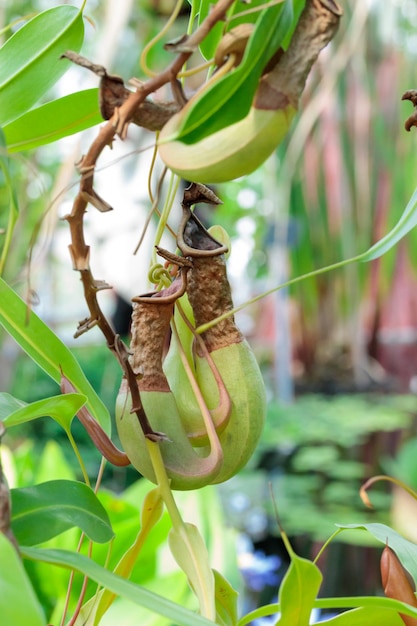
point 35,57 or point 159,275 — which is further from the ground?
point 35,57

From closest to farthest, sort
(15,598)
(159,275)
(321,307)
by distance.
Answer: (15,598) < (159,275) < (321,307)

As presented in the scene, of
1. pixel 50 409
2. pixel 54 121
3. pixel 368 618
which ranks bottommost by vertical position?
pixel 368 618

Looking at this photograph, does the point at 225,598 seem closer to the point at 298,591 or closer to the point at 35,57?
the point at 298,591

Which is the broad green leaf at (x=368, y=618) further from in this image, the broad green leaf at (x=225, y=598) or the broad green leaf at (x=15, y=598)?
the broad green leaf at (x=15, y=598)

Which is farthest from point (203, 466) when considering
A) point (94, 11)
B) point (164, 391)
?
point (94, 11)

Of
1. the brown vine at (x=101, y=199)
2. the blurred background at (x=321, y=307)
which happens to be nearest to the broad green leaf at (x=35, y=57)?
the brown vine at (x=101, y=199)

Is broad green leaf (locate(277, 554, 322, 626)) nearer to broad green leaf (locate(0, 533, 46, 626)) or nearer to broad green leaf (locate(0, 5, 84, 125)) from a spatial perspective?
broad green leaf (locate(0, 533, 46, 626))

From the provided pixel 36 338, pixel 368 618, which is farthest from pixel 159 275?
pixel 368 618
